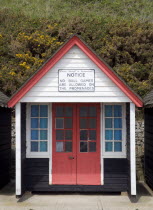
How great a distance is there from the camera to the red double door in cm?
858

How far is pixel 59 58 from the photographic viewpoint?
7902 millimetres

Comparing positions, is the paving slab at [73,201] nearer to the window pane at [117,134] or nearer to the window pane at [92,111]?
the window pane at [117,134]

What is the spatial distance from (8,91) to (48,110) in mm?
11361

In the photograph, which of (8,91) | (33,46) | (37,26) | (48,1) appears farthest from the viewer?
(48,1)

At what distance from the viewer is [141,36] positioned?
24406 mm

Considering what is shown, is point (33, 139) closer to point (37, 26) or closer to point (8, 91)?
point (8, 91)

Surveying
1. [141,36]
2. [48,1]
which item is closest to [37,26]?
[141,36]

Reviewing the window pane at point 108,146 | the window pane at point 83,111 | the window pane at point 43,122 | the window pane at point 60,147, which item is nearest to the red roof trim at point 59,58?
the window pane at point 43,122

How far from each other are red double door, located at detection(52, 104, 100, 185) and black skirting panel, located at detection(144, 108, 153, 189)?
1.52 meters

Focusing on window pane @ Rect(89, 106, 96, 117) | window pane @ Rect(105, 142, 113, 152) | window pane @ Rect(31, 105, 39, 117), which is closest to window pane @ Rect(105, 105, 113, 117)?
window pane @ Rect(89, 106, 96, 117)

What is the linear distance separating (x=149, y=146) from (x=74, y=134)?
7.48 ft

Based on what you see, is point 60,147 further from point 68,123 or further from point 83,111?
point 83,111

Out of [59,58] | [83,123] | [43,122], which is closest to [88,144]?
[83,123]

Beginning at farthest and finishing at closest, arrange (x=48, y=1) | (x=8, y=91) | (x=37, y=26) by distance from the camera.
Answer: (x=48, y=1), (x=37, y=26), (x=8, y=91)
